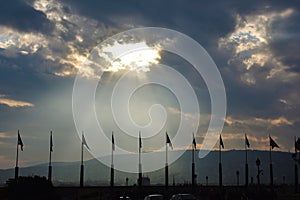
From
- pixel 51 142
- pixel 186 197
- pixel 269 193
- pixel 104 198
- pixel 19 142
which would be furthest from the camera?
pixel 51 142

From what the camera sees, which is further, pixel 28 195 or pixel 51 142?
pixel 51 142

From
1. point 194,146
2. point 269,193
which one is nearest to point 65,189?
point 194,146

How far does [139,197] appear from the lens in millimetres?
76188

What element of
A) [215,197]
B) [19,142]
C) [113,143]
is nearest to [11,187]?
[215,197]

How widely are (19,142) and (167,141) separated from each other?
28.9 meters

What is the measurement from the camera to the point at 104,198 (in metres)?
72.5

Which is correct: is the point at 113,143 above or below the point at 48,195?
above

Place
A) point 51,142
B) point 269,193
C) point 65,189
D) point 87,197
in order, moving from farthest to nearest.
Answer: point 51,142 < point 65,189 < point 87,197 < point 269,193

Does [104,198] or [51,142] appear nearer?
[104,198]

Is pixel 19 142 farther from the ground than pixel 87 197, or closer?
farther from the ground

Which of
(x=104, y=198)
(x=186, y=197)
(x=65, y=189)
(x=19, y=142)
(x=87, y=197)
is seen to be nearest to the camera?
(x=186, y=197)

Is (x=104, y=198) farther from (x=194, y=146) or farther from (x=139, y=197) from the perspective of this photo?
(x=194, y=146)

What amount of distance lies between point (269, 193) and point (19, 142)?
5401 cm

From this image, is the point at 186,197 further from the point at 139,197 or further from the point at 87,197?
the point at 87,197
